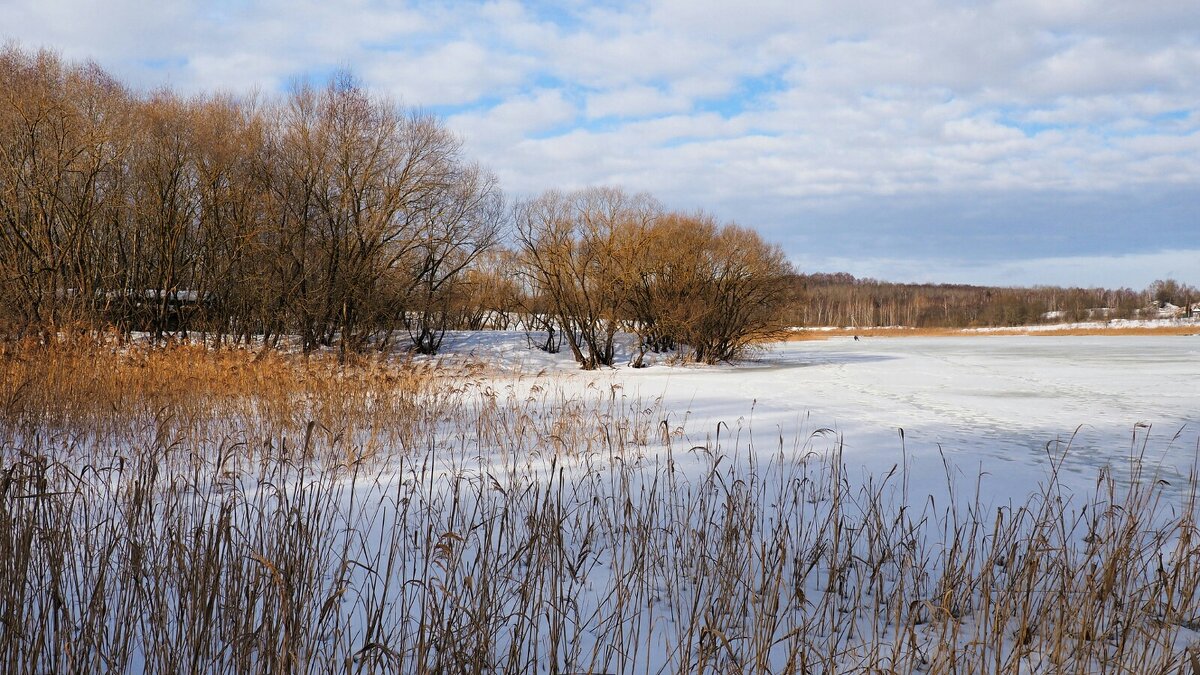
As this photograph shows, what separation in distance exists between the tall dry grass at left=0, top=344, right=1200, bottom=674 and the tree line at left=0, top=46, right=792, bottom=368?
1192 cm

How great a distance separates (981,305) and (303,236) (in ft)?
494

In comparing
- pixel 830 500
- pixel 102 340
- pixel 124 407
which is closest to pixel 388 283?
pixel 102 340

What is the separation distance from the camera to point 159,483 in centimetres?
493

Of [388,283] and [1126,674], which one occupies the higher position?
[388,283]

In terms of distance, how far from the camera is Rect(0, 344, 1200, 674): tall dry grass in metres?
2.63

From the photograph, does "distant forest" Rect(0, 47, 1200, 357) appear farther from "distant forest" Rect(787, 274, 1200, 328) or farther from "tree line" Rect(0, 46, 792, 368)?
"distant forest" Rect(787, 274, 1200, 328)

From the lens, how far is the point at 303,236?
22.0 metres

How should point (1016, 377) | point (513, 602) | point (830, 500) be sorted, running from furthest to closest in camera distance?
point (1016, 377), point (830, 500), point (513, 602)

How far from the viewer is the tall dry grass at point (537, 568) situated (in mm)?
2629

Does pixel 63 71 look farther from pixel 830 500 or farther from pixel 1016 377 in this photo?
pixel 1016 377

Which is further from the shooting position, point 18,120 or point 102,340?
point 18,120

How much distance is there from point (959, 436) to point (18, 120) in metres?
19.5

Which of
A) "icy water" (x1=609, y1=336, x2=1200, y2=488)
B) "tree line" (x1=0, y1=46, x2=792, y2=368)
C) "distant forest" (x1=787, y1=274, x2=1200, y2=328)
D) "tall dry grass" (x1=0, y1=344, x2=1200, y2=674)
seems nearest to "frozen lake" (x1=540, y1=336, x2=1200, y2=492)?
"icy water" (x1=609, y1=336, x2=1200, y2=488)

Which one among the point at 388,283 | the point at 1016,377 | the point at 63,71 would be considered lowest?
the point at 1016,377
